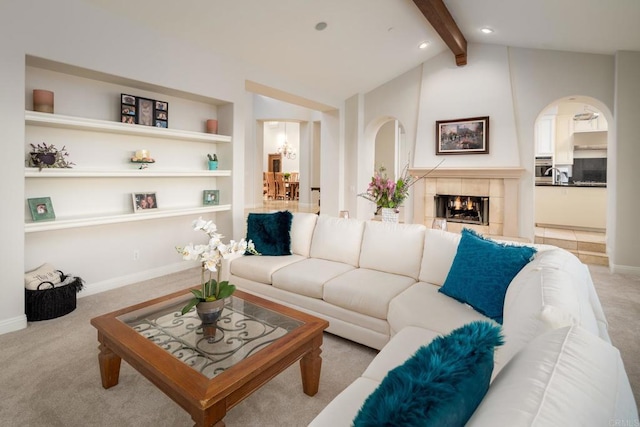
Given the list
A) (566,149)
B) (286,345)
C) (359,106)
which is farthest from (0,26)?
(566,149)

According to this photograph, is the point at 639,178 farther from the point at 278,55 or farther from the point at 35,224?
the point at 35,224

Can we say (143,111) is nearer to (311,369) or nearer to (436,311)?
(311,369)

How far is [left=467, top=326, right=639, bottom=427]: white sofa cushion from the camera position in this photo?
1.98 feet

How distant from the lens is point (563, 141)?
309 inches

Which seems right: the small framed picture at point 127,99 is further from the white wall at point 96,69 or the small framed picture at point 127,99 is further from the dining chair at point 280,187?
the dining chair at point 280,187

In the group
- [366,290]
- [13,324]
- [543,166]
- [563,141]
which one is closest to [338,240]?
[366,290]

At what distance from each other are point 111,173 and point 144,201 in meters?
0.61

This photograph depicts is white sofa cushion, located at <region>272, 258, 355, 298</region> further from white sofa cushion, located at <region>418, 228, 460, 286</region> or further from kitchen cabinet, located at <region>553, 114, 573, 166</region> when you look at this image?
kitchen cabinet, located at <region>553, 114, 573, 166</region>

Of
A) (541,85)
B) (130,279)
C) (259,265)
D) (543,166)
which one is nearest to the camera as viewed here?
(259,265)

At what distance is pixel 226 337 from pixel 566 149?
8740 mm

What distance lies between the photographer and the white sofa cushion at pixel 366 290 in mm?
2391

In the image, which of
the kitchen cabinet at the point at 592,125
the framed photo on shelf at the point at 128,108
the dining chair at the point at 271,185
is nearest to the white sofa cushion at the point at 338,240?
the framed photo on shelf at the point at 128,108

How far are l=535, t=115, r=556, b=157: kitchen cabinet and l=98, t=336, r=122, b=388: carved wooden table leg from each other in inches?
349

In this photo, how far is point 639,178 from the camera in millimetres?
4406
